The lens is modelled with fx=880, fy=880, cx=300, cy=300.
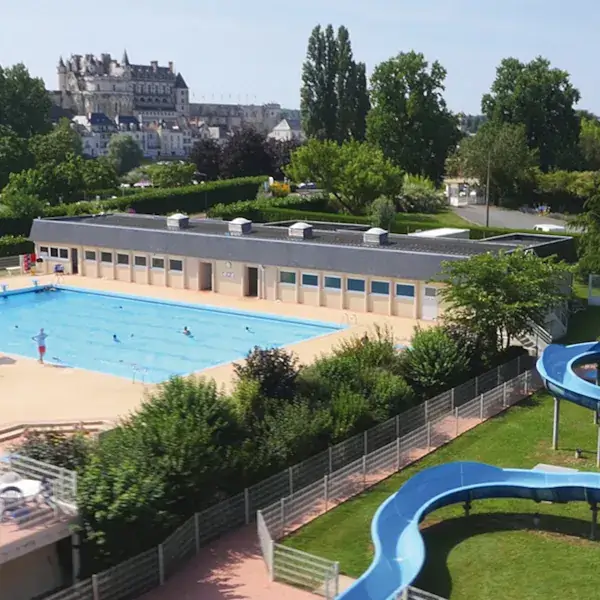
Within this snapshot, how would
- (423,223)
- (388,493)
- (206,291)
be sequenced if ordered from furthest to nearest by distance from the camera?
(423,223) < (206,291) < (388,493)

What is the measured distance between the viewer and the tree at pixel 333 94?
85.8 m

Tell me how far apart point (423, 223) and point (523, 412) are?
31486 millimetres

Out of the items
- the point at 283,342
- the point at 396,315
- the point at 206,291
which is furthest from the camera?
the point at 206,291

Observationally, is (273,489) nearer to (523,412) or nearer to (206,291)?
(523,412)

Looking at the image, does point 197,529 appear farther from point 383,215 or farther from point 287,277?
point 383,215

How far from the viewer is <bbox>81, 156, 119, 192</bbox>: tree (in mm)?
69537

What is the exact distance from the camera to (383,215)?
53844 mm

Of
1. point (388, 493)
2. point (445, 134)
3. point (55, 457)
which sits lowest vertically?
point (388, 493)

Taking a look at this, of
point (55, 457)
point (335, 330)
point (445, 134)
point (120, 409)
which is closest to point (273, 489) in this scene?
point (55, 457)

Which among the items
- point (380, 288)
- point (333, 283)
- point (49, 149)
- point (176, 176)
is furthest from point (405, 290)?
point (49, 149)

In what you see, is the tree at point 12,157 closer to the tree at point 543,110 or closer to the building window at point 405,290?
the tree at point 543,110

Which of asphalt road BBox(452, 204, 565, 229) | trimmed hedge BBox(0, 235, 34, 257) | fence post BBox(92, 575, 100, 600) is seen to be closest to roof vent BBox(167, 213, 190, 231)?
trimmed hedge BBox(0, 235, 34, 257)

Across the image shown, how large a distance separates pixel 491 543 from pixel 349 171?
43.9m

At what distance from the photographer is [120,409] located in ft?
78.0
